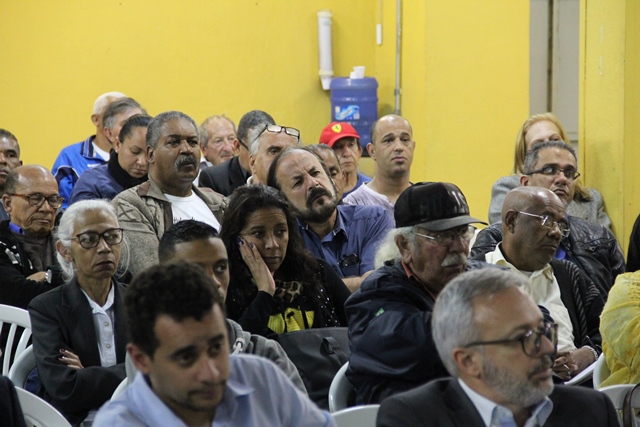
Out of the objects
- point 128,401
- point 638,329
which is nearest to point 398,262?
point 638,329

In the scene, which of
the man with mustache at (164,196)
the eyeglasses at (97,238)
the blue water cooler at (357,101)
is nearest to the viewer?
the eyeglasses at (97,238)

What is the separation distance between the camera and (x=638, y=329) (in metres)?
3.10

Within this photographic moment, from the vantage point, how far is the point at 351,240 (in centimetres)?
434

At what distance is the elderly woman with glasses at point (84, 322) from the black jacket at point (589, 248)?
1.45 meters

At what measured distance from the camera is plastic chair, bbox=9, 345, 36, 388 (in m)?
3.41

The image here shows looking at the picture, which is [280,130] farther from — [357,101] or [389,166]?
[357,101]

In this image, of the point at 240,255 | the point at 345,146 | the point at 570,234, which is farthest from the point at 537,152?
the point at 240,255

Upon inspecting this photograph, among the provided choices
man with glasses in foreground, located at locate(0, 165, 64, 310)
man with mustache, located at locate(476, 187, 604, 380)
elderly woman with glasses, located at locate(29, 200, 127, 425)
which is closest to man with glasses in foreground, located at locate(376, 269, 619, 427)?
elderly woman with glasses, located at locate(29, 200, 127, 425)

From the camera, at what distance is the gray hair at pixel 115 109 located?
5699mm

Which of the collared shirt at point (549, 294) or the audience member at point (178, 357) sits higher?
the audience member at point (178, 357)

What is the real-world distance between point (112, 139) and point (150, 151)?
1.26 metres

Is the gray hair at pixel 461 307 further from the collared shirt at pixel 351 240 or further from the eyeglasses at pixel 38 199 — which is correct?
the eyeglasses at pixel 38 199

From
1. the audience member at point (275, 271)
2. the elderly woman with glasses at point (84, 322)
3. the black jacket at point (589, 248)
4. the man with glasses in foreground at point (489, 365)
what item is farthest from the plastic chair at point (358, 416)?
the black jacket at point (589, 248)

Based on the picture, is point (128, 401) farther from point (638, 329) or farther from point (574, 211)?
point (574, 211)
